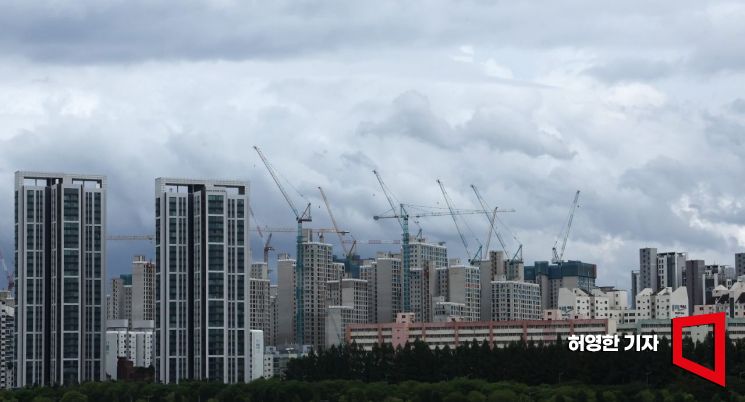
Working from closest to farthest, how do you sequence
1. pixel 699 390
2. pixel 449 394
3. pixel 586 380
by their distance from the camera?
pixel 699 390 < pixel 449 394 < pixel 586 380

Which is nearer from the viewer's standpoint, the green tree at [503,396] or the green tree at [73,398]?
the green tree at [503,396]

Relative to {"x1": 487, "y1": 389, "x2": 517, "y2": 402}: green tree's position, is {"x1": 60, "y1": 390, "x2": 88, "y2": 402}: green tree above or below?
below

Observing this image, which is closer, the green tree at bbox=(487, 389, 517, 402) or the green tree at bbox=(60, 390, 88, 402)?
the green tree at bbox=(487, 389, 517, 402)

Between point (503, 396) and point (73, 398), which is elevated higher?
point (503, 396)

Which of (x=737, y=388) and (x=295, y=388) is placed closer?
(x=737, y=388)

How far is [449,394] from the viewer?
183625 millimetres

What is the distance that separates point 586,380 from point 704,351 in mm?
16646

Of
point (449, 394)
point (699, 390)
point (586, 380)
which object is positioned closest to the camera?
point (699, 390)

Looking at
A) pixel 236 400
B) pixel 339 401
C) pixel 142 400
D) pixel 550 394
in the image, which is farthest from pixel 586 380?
pixel 142 400

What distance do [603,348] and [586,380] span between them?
6.82 m

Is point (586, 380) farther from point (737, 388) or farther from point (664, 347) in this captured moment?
point (737, 388)

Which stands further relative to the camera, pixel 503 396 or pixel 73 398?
pixel 73 398

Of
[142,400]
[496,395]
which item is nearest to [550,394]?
[496,395]

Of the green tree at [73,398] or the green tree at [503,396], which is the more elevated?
the green tree at [503,396]
